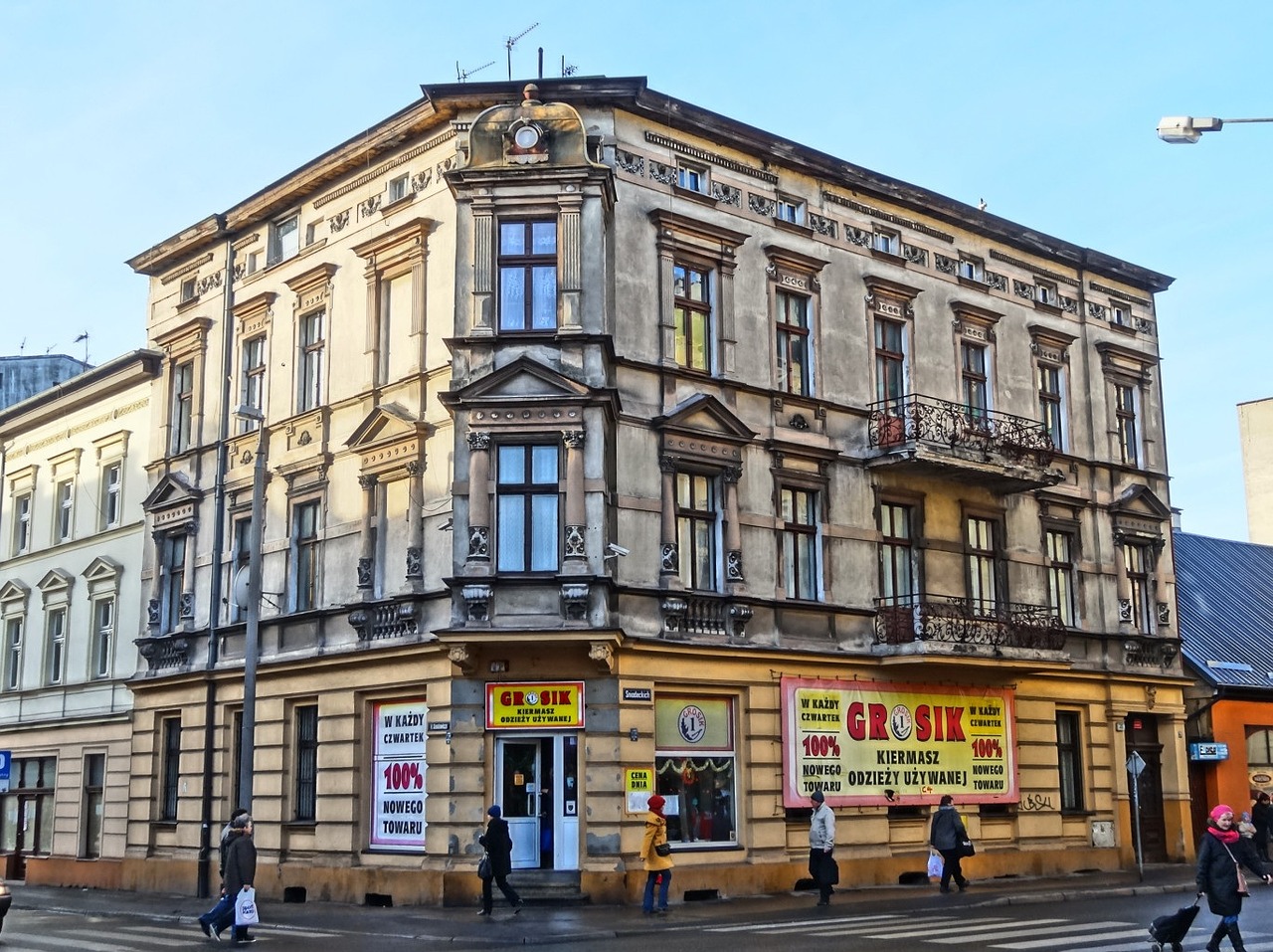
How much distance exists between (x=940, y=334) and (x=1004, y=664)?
24.0 feet

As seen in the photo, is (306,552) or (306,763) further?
(306,552)

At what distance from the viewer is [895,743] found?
1118 inches

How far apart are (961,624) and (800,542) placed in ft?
12.0

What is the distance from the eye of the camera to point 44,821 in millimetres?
36500

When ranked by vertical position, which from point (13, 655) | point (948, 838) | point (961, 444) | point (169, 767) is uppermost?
point (961, 444)

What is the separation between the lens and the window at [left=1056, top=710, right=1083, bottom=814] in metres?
31.8

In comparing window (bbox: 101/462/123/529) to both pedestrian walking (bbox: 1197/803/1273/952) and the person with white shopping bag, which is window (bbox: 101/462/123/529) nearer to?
the person with white shopping bag

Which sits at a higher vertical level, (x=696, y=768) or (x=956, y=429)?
(x=956, y=429)

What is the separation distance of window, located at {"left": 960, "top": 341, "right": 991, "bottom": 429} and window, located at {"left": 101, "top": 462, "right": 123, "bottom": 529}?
67.1 ft

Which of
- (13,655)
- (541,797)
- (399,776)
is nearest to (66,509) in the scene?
(13,655)

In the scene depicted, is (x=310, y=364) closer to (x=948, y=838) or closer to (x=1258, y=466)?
(x=948, y=838)

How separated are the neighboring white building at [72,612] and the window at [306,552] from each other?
7260 mm

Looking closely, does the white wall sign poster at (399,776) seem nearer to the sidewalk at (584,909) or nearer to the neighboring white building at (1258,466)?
the sidewalk at (584,909)

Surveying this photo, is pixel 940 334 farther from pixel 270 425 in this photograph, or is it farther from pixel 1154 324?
pixel 270 425
